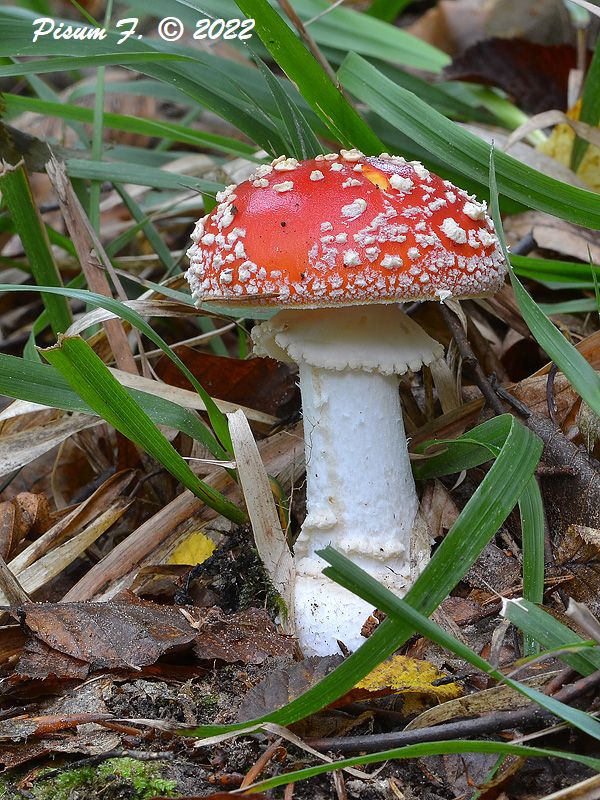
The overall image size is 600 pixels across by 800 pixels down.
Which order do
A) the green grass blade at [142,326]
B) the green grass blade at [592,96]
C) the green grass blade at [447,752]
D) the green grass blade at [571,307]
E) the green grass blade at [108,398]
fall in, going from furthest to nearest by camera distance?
the green grass blade at [592,96] → the green grass blade at [571,307] → the green grass blade at [142,326] → the green grass blade at [108,398] → the green grass blade at [447,752]

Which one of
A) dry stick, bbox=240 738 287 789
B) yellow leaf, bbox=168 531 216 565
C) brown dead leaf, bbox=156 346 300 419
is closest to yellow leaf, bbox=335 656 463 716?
dry stick, bbox=240 738 287 789

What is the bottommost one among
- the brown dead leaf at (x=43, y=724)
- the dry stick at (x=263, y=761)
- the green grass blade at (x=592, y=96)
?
the dry stick at (x=263, y=761)

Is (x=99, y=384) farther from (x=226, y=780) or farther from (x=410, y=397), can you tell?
(x=410, y=397)

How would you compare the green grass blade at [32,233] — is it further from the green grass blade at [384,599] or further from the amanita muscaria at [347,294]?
the green grass blade at [384,599]

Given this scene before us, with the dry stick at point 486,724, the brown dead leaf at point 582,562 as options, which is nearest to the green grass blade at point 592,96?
the brown dead leaf at point 582,562

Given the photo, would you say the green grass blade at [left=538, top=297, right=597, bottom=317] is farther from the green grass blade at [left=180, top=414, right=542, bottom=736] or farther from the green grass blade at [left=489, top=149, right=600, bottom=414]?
the green grass blade at [left=180, top=414, right=542, bottom=736]

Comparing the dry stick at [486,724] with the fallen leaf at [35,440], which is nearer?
the dry stick at [486,724]

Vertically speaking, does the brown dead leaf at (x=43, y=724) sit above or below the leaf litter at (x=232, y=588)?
above

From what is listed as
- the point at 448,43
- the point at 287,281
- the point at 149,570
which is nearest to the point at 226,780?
the point at 149,570
